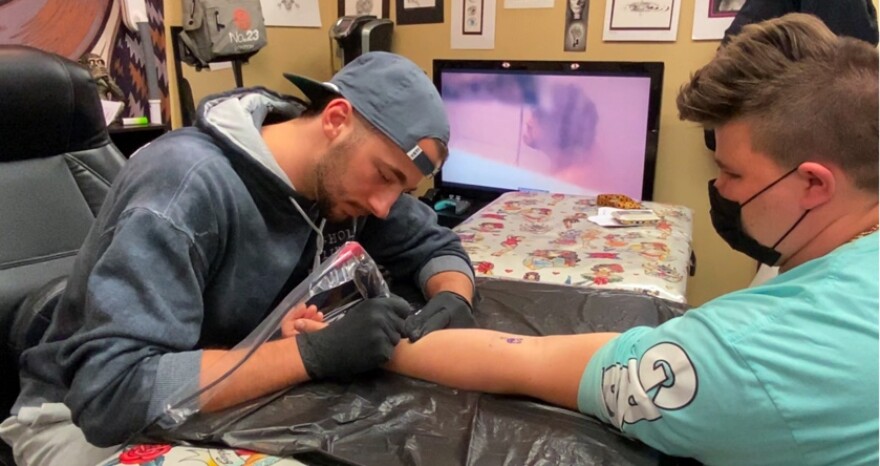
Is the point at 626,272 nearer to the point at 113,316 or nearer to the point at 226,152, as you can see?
the point at 226,152

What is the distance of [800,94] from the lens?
800mm

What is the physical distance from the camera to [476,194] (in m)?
2.90

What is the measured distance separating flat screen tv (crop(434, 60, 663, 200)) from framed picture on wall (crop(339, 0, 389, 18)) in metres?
0.43

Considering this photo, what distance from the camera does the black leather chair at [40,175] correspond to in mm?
1222

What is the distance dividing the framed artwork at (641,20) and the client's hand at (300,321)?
198 cm

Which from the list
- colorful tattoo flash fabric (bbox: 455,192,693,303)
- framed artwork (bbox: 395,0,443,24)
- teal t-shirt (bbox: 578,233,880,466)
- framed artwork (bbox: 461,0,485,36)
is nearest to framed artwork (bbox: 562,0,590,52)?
framed artwork (bbox: 461,0,485,36)

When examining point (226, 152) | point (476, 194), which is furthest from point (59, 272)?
point (476, 194)

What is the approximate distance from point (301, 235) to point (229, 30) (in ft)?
5.21

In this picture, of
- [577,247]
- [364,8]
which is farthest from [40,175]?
[364,8]

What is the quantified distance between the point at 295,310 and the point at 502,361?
0.33 meters

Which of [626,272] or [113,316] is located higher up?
[113,316]

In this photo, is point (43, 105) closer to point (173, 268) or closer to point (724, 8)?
point (173, 268)

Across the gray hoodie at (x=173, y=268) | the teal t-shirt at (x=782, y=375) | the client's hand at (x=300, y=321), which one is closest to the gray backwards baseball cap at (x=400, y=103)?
the gray hoodie at (x=173, y=268)

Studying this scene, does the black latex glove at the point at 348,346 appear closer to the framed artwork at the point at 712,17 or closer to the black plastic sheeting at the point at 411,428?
the black plastic sheeting at the point at 411,428
